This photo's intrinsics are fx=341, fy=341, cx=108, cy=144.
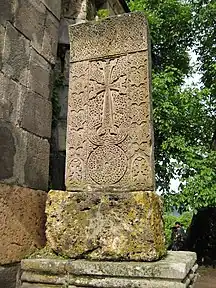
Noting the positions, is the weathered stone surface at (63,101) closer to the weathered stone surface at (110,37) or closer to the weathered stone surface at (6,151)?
the weathered stone surface at (110,37)

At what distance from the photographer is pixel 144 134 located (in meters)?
2.13

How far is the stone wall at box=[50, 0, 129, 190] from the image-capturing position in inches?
126

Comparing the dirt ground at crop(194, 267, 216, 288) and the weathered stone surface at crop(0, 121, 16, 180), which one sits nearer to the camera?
the weathered stone surface at crop(0, 121, 16, 180)

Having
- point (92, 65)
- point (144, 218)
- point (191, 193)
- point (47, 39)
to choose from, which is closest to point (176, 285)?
point (144, 218)

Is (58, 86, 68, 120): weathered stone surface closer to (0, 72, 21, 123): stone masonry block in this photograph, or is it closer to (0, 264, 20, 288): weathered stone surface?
(0, 72, 21, 123): stone masonry block

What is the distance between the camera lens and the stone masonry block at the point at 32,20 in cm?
238

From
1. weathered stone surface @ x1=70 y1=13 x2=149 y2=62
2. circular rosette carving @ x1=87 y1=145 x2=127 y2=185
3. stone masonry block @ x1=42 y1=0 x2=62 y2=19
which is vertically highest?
stone masonry block @ x1=42 y1=0 x2=62 y2=19

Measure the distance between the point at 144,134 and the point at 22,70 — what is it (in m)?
0.97

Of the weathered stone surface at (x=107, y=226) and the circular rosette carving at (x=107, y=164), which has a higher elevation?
the circular rosette carving at (x=107, y=164)

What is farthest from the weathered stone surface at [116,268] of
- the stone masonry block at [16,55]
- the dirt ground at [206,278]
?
the dirt ground at [206,278]

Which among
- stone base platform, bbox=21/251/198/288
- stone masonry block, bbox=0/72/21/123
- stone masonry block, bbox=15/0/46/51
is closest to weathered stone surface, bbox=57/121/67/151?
stone masonry block, bbox=15/0/46/51

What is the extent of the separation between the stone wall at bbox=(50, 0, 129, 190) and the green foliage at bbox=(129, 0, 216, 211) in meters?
3.12

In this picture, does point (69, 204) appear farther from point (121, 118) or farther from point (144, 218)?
point (121, 118)

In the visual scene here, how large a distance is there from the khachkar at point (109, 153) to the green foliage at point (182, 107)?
16.0 feet
